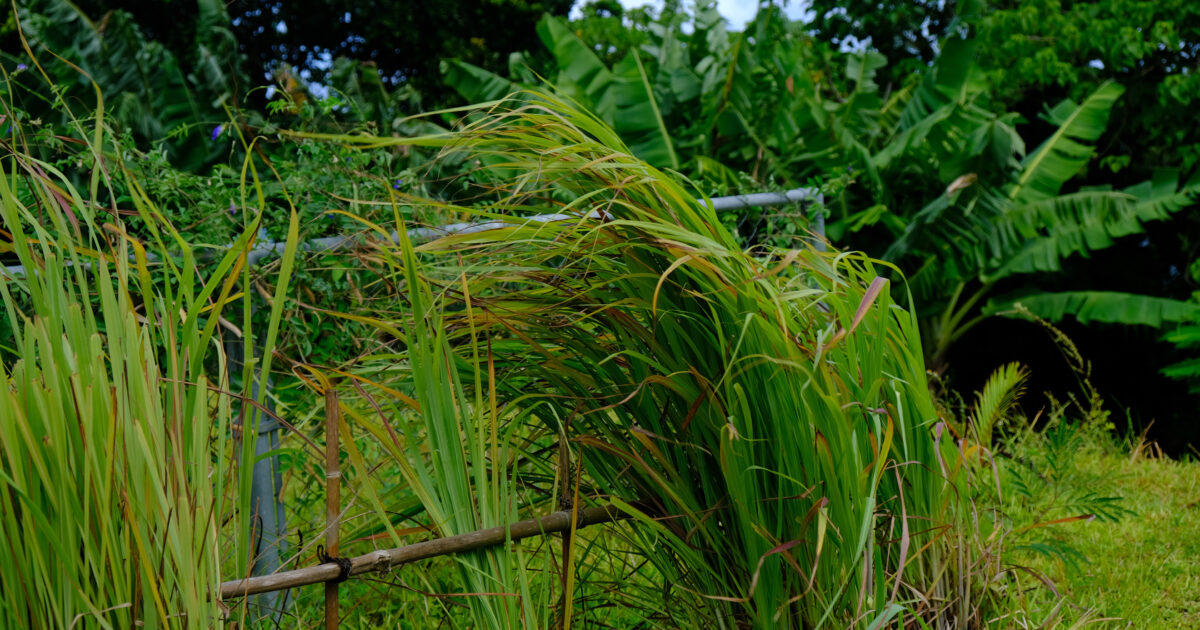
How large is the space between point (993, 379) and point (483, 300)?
6.81ft

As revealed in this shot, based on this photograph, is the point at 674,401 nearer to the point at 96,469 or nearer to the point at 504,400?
the point at 504,400

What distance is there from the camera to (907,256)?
8.26 metres

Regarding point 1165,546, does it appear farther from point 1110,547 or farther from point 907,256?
point 907,256

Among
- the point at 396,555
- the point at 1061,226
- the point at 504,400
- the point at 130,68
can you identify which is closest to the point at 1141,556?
the point at 504,400

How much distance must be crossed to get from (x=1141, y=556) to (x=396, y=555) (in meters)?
2.83

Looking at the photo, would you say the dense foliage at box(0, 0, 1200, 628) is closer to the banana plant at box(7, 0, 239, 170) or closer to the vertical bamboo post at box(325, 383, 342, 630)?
the vertical bamboo post at box(325, 383, 342, 630)

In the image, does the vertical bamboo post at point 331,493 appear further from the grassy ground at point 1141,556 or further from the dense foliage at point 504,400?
the grassy ground at point 1141,556

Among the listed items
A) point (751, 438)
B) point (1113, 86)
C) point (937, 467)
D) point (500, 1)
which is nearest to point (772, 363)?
point (751, 438)

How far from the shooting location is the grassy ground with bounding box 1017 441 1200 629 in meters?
2.63

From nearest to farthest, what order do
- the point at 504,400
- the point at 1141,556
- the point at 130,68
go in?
the point at 504,400
the point at 1141,556
the point at 130,68

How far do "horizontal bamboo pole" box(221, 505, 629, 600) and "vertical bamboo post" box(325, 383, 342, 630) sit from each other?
30 mm

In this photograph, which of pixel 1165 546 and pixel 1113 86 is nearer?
pixel 1165 546

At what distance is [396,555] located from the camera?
1359 mm

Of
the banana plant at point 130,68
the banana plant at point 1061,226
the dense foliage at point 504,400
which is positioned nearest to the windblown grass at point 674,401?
the dense foliage at point 504,400
